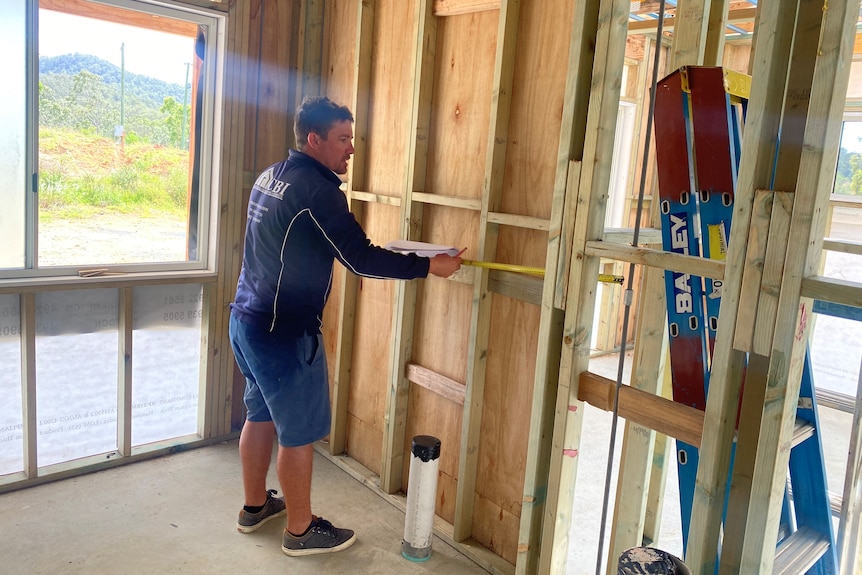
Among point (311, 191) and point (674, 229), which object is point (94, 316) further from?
point (674, 229)

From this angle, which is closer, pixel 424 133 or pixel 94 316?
pixel 424 133

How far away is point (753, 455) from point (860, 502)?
95 cm

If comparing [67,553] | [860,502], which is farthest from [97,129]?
[860,502]

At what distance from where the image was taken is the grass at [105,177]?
3.04m

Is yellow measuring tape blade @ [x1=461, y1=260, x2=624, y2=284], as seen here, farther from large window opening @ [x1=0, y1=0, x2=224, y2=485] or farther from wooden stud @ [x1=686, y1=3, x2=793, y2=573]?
large window opening @ [x1=0, y1=0, x2=224, y2=485]

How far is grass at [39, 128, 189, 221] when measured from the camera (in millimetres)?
3037

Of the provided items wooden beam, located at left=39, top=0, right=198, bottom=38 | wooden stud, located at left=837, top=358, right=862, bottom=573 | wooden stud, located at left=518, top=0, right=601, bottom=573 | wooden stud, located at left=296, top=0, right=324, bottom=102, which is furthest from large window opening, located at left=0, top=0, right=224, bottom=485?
wooden stud, located at left=837, top=358, right=862, bottom=573

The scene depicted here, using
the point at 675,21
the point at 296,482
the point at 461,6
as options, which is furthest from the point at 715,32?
the point at 296,482

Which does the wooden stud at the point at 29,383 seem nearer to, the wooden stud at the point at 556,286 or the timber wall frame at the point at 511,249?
the timber wall frame at the point at 511,249

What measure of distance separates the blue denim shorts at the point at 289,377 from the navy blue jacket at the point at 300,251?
0.05 meters

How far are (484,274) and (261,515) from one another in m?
1.47

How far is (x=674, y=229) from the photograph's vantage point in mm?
1738

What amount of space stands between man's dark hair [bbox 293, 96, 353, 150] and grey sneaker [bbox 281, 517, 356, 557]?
63.9 inches

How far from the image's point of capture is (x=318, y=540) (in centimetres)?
271
